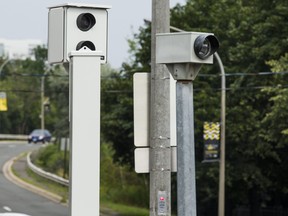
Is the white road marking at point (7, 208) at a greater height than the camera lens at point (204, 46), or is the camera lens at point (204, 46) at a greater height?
the camera lens at point (204, 46)

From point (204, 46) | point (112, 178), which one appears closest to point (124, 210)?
point (112, 178)

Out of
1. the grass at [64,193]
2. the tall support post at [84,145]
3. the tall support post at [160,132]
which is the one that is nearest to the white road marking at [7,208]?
the grass at [64,193]

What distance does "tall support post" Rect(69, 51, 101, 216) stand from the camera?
18.6 feet

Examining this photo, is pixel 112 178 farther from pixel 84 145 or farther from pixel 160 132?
pixel 84 145

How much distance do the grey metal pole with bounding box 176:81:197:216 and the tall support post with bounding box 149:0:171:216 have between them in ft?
4.96

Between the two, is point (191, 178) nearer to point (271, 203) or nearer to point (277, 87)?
point (277, 87)

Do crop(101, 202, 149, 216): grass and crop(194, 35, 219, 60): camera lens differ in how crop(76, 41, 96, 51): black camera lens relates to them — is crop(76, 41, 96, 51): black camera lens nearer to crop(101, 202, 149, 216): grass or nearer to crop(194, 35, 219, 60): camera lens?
crop(194, 35, 219, 60): camera lens

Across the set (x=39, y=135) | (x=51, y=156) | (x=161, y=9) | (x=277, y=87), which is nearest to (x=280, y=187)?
(x=277, y=87)

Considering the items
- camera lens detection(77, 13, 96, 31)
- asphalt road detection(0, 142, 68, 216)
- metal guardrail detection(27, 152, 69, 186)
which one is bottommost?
asphalt road detection(0, 142, 68, 216)

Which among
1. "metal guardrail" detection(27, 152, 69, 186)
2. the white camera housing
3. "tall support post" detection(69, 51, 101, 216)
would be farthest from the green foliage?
"tall support post" detection(69, 51, 101, 216)

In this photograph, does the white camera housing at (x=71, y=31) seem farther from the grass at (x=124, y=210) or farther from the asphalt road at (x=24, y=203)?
the grass at (x=124, y=210)

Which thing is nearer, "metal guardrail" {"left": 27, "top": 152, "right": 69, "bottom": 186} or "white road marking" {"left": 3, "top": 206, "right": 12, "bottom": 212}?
"white road marking" {"left": 3, "top": 206, "right": 12, "bottom": 212}

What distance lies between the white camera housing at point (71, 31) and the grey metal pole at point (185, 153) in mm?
705

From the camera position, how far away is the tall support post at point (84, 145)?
5684mm
